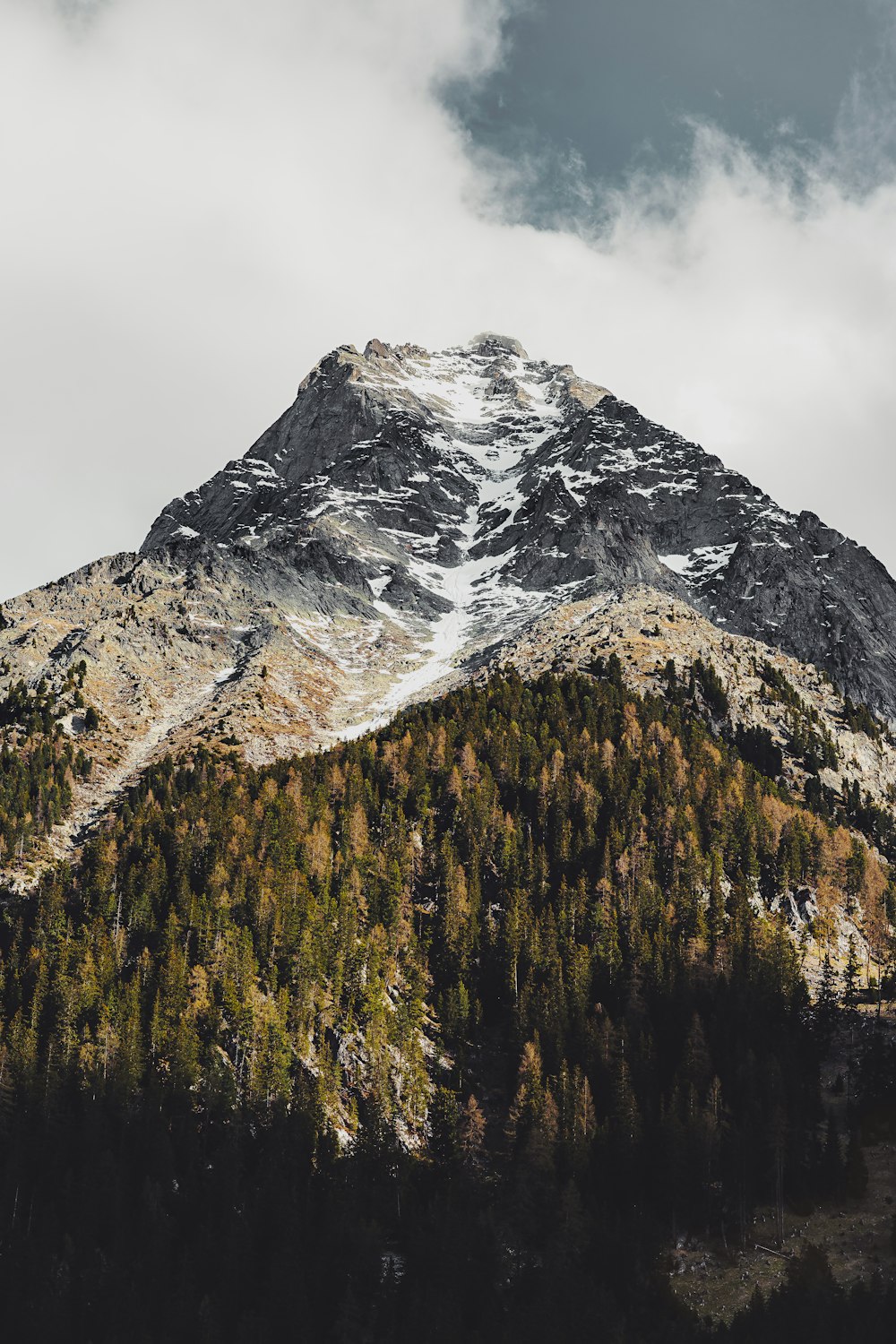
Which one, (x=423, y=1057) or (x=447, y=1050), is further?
(x=447, y=1050)

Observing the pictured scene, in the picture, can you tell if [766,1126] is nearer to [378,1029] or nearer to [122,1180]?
[378,1029]

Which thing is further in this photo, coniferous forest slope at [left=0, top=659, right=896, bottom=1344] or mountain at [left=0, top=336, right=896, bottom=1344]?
mountain at [left=0, top=336, right=896, bottom=1344]

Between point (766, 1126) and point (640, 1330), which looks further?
point (766, 1126)

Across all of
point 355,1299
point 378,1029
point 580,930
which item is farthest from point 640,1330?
point 580,930

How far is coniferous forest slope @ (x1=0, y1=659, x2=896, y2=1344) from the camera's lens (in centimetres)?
8619

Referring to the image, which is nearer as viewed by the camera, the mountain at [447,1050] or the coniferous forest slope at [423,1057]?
the coniferous forest slope at [423,1057]

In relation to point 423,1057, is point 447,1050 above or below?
above

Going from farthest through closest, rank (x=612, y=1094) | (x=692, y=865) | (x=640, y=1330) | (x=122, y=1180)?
(x=692, y=865)
(x=612, y=1094)
(x=122, y=1180)
(x=640, y=1330)

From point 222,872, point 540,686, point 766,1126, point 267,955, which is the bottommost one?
point 766,1126

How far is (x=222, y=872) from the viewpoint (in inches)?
4894

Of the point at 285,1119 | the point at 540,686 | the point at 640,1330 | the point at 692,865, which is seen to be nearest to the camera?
the point at 640,1330

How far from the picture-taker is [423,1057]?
11619 cm

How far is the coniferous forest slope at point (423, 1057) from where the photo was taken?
86.2 m

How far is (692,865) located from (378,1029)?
47.7 meters
